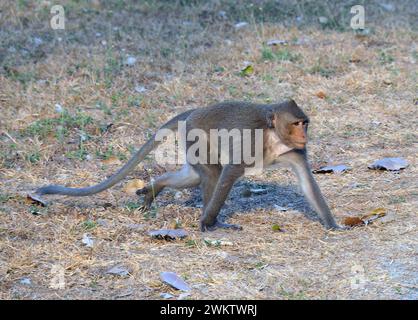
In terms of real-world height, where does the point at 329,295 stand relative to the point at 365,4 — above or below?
below

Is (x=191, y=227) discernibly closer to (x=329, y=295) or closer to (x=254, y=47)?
(x=329, y=295)

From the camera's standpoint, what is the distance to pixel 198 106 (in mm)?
8719

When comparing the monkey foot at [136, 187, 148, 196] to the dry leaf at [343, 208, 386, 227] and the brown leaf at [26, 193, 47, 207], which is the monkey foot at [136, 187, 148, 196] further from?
the dry leaf at [343, 208, 386, 227]

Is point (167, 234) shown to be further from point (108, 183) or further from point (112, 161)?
point (112, 161)

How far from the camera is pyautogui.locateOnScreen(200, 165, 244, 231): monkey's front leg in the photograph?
610 cm

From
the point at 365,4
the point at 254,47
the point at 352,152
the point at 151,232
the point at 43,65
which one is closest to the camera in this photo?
the point at 151,232

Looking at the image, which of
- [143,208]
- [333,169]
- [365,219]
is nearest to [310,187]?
[365,219]

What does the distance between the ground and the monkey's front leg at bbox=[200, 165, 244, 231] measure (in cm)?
11

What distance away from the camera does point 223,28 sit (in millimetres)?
10688

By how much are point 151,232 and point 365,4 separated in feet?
22.8

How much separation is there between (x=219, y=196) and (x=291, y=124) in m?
0.75

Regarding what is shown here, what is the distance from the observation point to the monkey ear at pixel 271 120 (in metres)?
6.19

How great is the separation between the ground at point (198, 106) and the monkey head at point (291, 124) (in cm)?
64
